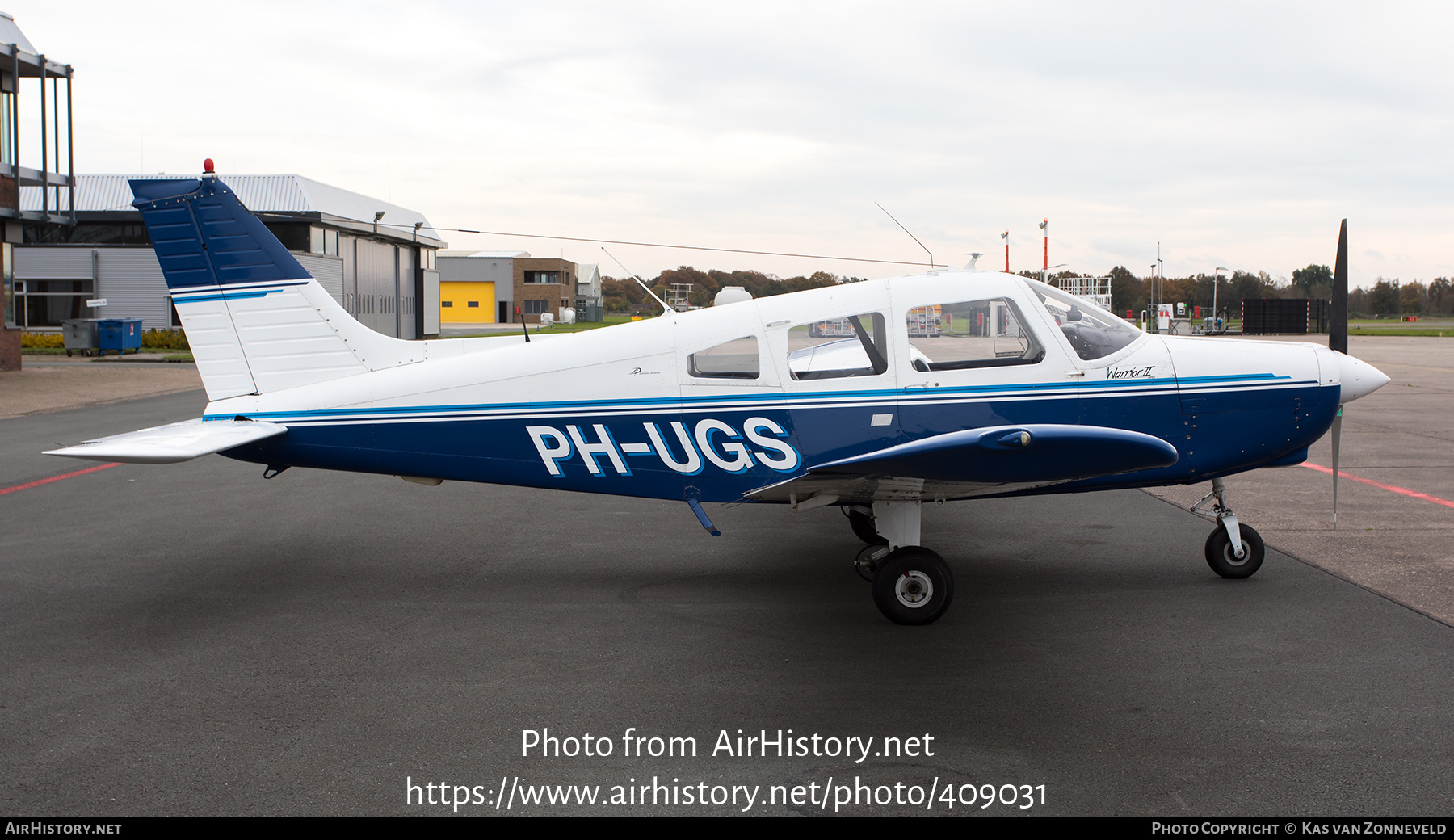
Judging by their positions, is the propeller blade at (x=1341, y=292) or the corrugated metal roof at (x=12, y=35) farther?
→ the corrugated metal roof at (x=12, y=35)

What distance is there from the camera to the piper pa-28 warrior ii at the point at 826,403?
5.87 metres

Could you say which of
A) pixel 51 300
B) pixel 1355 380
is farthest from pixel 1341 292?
pixel 51 300

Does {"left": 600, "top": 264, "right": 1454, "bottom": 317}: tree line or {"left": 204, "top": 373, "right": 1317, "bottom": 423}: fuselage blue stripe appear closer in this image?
{"left": 204, "top": 373, "right": 1317, "bottom": 423}: fuselage blue stripe

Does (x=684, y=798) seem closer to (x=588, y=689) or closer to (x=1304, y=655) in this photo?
(x=588, y=689)

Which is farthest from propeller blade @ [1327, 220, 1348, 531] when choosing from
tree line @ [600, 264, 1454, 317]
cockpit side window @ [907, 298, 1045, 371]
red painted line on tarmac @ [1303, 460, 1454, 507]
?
tree line @ [600, 264, 1454, 317]

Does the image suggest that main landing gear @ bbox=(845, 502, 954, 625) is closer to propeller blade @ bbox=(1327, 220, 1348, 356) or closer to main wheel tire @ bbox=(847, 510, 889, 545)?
main wheel tire @ bbox=(847, 510, 889, 545)

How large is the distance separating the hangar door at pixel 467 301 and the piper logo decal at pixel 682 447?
86.8 metres

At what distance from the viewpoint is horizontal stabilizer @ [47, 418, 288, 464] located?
5.04m

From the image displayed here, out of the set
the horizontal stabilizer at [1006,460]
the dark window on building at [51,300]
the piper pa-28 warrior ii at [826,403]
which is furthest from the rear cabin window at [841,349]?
the dark window on building at [51,300]

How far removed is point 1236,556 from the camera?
6.47 meters

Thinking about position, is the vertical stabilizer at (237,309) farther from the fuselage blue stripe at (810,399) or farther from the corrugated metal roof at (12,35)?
the corrugated metal roof at (12,35)

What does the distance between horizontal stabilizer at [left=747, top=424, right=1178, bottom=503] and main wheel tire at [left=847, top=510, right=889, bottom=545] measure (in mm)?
2046

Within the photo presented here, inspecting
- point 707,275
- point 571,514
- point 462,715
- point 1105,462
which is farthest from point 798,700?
point 707,275

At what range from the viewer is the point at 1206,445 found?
607 centimetres
